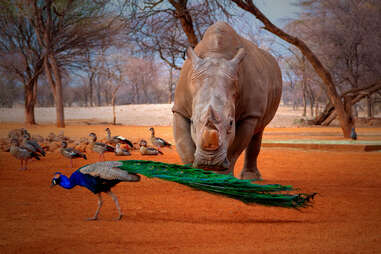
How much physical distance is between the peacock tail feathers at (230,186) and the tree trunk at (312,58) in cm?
746

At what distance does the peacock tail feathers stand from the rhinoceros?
0.27 meters

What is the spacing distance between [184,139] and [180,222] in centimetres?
137

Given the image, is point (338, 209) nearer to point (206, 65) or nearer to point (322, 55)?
point (206, 65)

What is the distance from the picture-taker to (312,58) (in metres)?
11.7

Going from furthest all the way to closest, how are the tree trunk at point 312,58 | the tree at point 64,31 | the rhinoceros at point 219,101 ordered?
the tree at point 64,31, the tree trunk at point 312,58, the rhinoceros at point 219,101

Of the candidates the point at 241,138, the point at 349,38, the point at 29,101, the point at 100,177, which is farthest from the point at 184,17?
the point at 349,38

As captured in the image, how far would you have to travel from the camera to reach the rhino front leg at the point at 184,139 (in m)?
4.25

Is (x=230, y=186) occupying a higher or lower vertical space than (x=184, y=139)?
lower

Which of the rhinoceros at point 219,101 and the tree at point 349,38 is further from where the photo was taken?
the tree at point 349,38

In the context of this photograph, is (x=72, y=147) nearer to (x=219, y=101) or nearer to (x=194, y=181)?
(x=219, y=101)

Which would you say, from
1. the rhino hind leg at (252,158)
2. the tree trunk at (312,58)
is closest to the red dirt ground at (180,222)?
the rhino hind leg at (252,158)

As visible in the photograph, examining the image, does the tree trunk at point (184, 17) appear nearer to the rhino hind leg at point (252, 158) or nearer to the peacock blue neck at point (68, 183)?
the rhino hind leg at point (252, 158)

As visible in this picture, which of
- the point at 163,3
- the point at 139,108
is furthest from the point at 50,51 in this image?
the point at 139,108

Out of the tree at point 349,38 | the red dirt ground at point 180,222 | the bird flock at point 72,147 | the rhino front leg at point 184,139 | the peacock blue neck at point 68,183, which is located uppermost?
the tree at point 349,38
